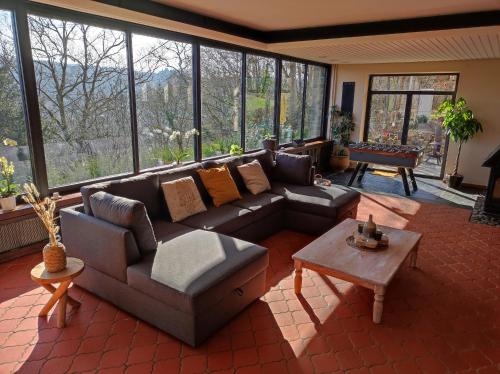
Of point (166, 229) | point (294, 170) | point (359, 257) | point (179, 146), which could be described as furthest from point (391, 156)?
point (166, 229)

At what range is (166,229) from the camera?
130 inches

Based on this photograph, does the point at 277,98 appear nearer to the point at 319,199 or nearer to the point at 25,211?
the point at 319,199

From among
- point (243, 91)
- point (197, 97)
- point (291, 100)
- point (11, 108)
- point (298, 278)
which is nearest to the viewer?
point (298, 278)

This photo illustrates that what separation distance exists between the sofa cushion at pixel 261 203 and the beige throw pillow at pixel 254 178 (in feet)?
0.28

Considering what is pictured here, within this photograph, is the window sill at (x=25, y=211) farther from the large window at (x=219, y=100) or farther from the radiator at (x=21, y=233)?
the large window at (x=219, y=100)

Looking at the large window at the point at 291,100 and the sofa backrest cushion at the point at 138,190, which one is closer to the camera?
the sofa backrest cushion at the point at 138,190

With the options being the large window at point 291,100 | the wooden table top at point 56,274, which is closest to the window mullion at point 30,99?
the wooden table top at point 56,274

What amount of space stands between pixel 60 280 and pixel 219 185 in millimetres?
2059

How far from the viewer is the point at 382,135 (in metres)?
8.43

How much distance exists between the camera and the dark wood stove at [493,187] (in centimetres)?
535

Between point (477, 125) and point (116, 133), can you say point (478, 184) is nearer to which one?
point (477, 125)

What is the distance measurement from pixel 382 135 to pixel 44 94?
715 cm

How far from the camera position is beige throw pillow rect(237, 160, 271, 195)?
4625 mm

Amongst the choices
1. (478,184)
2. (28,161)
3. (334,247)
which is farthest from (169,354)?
(478,184)
